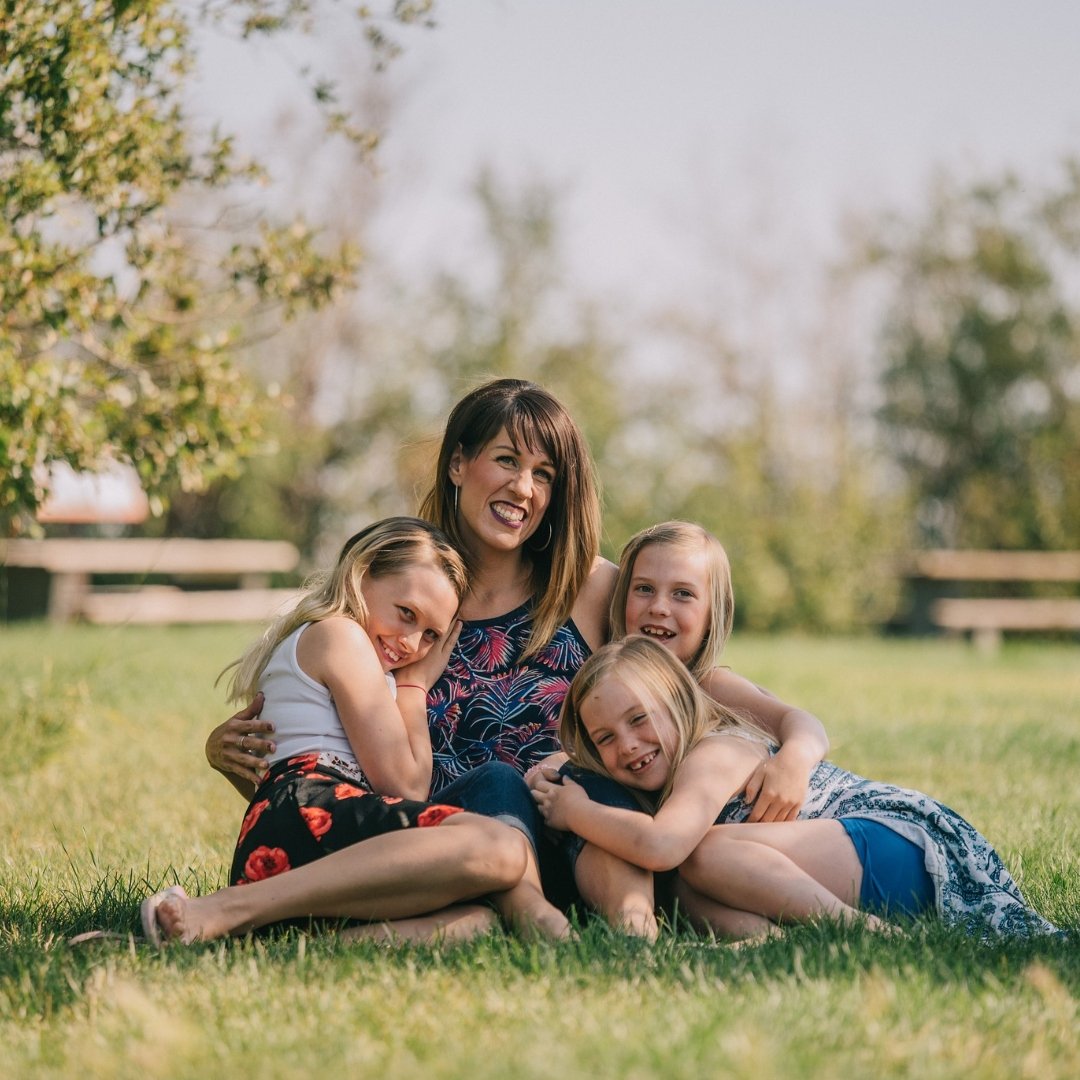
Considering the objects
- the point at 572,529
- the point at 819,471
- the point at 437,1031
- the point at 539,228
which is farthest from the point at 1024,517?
the point at 437,1031

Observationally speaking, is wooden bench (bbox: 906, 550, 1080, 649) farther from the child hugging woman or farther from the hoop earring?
the child hugging woman

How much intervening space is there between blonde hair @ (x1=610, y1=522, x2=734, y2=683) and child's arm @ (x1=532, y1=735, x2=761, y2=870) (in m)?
0.40

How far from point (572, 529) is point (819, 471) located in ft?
62.7

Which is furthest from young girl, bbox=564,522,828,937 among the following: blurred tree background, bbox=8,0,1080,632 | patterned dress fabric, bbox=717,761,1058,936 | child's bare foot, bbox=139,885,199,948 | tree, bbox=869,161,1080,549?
tree, bbox=869,161,1080,549

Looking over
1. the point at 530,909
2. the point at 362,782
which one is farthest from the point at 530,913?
the point at 362,782

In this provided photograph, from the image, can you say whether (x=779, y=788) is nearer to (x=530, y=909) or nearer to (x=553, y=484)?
(x=530, y=909)

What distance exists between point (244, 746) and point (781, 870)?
4.22ft

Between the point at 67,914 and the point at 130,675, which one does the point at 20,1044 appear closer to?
the point at 67,914

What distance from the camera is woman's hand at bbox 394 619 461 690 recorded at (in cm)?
359

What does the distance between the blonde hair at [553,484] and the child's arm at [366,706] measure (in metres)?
0.60

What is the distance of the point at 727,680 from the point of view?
3.61 m

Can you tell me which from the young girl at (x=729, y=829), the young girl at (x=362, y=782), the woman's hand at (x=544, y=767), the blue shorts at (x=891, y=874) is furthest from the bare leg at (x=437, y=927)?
the blue shorts at (x=891, y=874)

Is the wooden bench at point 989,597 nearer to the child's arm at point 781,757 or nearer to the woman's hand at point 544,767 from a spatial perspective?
the child's arm at point 781,757

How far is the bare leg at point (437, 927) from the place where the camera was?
2904mm
